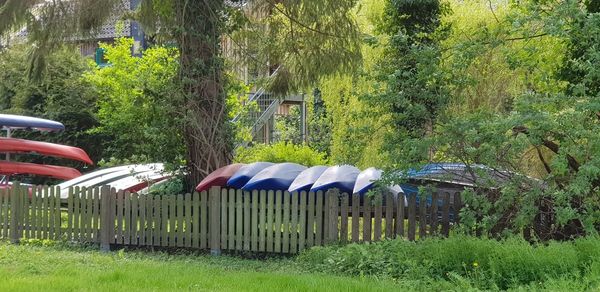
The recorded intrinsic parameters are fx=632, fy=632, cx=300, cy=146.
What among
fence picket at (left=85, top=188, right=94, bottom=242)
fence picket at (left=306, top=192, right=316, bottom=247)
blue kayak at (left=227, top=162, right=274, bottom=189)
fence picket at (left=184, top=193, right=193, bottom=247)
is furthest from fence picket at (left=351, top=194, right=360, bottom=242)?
fence picket at (left=85, top=188, right=94, bottom=242)

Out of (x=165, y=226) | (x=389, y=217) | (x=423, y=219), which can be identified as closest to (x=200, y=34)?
(x=165, y=226)

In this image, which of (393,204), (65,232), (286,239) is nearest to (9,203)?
(65,232)

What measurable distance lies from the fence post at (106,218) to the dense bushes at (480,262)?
4.55 meters

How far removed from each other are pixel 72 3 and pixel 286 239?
694cm

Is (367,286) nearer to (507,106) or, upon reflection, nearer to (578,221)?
(578,221)

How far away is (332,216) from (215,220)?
2.00m

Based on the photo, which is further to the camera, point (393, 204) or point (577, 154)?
point (393, 204)

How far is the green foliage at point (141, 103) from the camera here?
12859 millimetres

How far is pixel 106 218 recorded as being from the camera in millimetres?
11102

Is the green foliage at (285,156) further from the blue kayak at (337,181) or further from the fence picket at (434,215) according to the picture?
the fence picket at (434,215)

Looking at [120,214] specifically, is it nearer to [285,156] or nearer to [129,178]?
[129,178]

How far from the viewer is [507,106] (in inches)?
620

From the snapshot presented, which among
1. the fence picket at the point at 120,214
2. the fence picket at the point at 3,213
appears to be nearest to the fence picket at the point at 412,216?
the fence picket at the point at 120,214

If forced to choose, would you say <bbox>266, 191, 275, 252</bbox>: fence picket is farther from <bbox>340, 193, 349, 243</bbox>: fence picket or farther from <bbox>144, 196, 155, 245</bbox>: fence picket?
<bbox>144, 196, 155, 245</bbox>: fence picket
